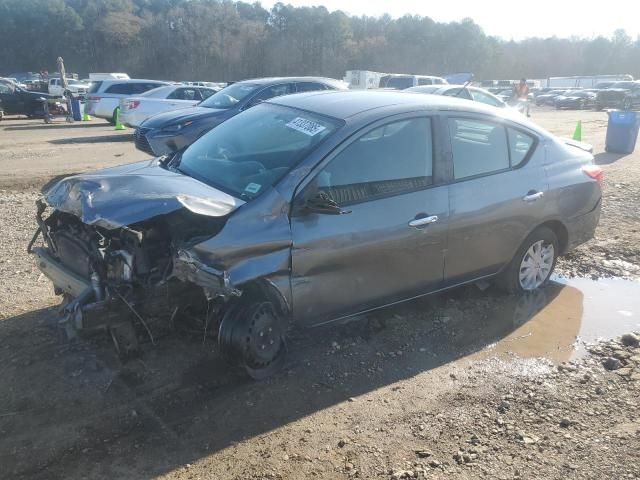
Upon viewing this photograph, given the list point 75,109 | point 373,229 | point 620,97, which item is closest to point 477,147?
point 373,229

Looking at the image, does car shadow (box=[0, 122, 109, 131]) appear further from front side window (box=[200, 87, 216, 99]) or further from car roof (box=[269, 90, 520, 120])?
car roof (box=[269, 90, 520, 120])

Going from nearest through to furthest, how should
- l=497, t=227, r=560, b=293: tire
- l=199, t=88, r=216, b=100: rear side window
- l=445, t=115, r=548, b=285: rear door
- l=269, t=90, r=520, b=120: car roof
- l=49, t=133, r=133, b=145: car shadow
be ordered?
1. l=269, t=90, r=520, b=120: car roof
2. l=445, t=115, r=548, b=285: rear door
3. l=497, t=227, r=560, b=293: tire
4. l=49, t=133, r=133, b=145: car shadow
5. l=199, t=88, r=216, b=100: rear side window

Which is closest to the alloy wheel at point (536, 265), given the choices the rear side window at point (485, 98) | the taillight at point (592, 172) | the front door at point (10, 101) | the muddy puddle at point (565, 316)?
the muddy puddle at point (565, 316)

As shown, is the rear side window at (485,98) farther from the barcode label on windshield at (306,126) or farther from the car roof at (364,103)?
the barcode label on windshield at (306,126)

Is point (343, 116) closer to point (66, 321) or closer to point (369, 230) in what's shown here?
point (369, 230)

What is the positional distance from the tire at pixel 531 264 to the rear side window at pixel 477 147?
773 mm

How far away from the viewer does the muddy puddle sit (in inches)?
172

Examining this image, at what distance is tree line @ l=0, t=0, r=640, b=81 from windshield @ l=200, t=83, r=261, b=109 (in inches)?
2760

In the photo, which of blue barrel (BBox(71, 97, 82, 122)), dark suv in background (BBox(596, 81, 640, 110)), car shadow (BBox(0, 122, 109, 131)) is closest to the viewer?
car shadow (BBox(0, 122, 109, 131))

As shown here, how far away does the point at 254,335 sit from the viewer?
3520 mm

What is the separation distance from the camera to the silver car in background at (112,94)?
64.6 feet

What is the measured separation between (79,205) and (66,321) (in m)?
0.69

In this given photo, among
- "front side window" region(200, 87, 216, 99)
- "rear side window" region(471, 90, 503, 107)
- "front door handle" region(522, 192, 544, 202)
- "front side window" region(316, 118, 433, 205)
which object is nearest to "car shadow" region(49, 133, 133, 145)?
"front side window" region(200, 87, 216, 99)

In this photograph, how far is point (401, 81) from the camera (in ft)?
75.4
